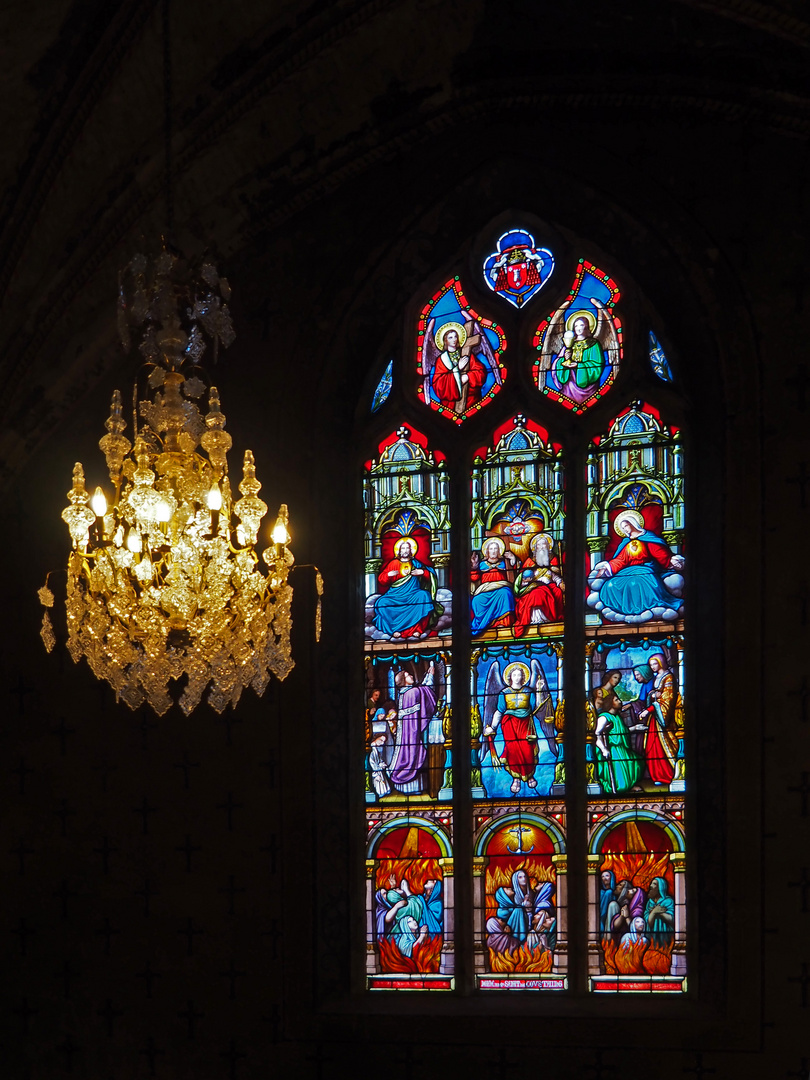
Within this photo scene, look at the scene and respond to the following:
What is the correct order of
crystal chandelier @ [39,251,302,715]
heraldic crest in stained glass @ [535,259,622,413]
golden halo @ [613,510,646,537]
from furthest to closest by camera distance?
heraldic crest in stained glass @ [535,259,622,413], golden halo @ [613,510,646,537], crystal chandelier @ [39,251,302,715]

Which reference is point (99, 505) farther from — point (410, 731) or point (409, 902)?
point (409, 902)

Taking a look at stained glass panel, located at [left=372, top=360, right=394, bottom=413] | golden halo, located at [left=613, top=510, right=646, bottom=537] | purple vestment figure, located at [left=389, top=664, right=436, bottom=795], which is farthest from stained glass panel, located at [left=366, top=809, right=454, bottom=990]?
stained glass panel, located at [left=372, top=360, right=394, bottom=413]

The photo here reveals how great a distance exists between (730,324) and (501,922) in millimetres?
3684

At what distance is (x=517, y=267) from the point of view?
10195 millimetres

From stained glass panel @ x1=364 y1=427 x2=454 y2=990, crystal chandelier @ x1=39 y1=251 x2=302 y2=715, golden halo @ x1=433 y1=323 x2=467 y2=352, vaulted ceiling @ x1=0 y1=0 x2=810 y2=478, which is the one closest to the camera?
crystal chandelier @ x1=39 y1=251 x2=302 y2=715

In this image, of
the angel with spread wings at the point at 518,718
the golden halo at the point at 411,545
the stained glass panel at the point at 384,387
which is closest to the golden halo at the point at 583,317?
the stained glass panel at the point at 384,387

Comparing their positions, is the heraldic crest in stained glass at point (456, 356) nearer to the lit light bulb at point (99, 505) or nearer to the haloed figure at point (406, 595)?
the haloed figure at point (406, 595)

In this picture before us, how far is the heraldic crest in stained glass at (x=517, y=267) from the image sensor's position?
33.3ft

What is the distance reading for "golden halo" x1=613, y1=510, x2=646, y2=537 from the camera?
9648mm

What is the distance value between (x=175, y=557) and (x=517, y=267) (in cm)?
399

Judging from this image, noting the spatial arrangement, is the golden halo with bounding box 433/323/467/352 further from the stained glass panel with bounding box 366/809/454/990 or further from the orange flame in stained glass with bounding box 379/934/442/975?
the orange flame in stained glass with bounding box 379/934/442/975

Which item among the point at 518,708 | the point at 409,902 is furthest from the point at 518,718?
the point at 409,902

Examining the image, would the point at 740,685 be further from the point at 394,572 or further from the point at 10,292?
the point at 10,292

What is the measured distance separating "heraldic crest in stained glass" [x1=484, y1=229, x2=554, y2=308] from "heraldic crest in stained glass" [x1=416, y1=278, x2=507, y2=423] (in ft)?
0.71
